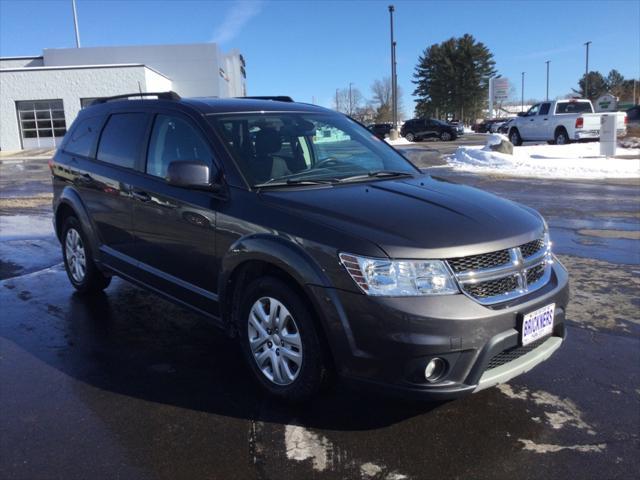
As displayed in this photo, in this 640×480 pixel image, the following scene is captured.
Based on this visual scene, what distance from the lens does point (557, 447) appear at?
9.94ft

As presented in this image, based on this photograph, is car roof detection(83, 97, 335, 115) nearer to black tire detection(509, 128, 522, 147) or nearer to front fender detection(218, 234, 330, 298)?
front fender detection(218, 234, 330, 298)

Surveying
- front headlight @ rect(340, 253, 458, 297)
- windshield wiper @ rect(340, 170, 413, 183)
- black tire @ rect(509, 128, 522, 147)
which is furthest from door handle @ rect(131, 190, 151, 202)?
black tire @ rect(509, 128, 522, 147)

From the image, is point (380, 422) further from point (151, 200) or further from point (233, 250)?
point (151, 200)

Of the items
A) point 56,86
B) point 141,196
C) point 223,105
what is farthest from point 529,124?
point 56,86

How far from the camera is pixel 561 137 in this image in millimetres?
24281

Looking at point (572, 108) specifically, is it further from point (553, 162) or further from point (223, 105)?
point (223, 105)

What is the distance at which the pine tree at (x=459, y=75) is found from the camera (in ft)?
246

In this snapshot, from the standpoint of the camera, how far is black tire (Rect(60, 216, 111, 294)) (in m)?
5.44

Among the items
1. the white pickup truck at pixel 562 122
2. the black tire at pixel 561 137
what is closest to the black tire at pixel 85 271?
the white pickup truck at pixel 562 122

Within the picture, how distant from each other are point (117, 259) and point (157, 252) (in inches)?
29.7

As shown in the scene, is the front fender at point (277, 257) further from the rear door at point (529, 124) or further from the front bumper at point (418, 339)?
the rear door at point (529, 124)

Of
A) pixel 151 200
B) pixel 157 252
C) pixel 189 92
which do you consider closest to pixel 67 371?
pixel 157 252

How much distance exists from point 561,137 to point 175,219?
2349 centimetres

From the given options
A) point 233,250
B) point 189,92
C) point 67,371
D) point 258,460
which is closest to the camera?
point 258,460
